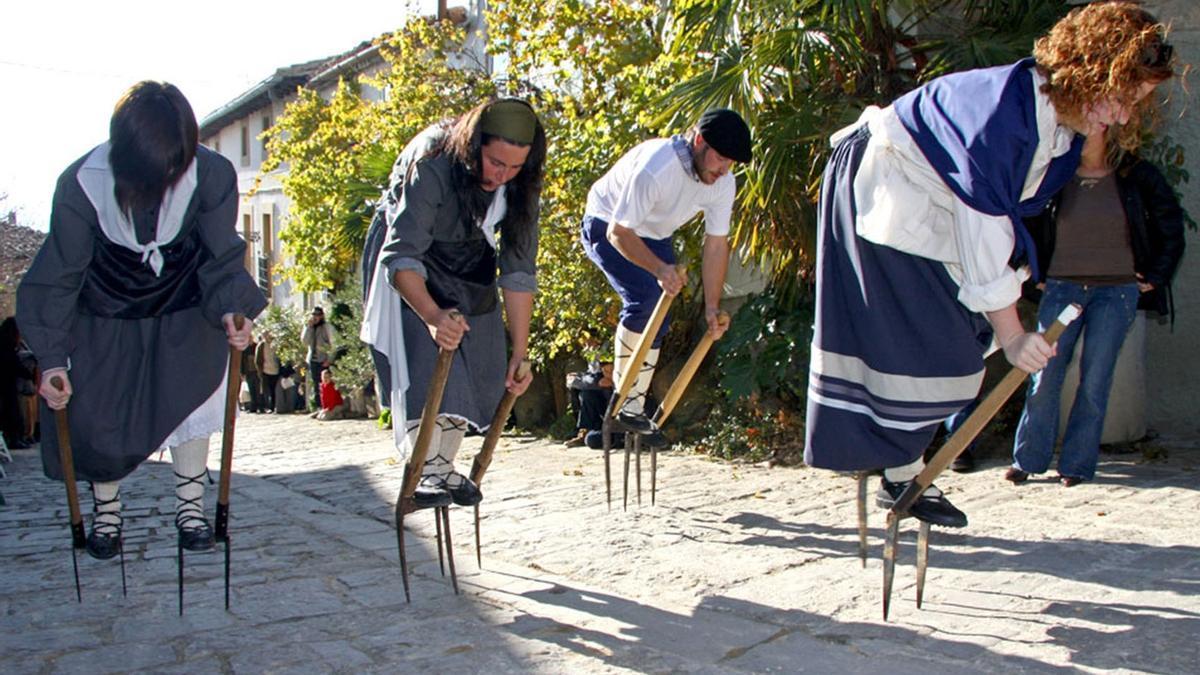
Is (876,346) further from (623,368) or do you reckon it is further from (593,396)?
(593,396)

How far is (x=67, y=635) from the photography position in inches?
152

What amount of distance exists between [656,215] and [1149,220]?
2398 mm

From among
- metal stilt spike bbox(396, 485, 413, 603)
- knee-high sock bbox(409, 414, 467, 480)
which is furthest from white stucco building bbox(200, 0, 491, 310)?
metal stilt spike bbox(396, 485, 413, 603)

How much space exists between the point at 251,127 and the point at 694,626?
34.1 meters

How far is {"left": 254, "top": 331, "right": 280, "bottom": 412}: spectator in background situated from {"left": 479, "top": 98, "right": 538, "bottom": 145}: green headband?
18.3 metres

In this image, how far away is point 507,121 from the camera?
416 centimetres

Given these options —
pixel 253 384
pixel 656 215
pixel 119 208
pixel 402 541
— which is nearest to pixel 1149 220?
pixel 656 215

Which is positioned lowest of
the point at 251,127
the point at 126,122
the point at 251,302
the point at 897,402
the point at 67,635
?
the point at 67,635

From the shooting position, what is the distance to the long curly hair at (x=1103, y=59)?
3.18m

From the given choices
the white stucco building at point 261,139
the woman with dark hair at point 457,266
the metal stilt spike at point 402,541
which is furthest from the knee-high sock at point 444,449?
the white stucco building at point 261,139

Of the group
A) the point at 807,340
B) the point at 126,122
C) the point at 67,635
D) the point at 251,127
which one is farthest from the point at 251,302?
the point at 251,127

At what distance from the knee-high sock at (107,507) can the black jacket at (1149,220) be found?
4262mm

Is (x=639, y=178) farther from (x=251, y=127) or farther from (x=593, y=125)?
(x=251, y=127)

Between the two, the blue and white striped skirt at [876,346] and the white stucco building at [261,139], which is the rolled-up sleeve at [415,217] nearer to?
the blue and white striped skirt at [876,346]
